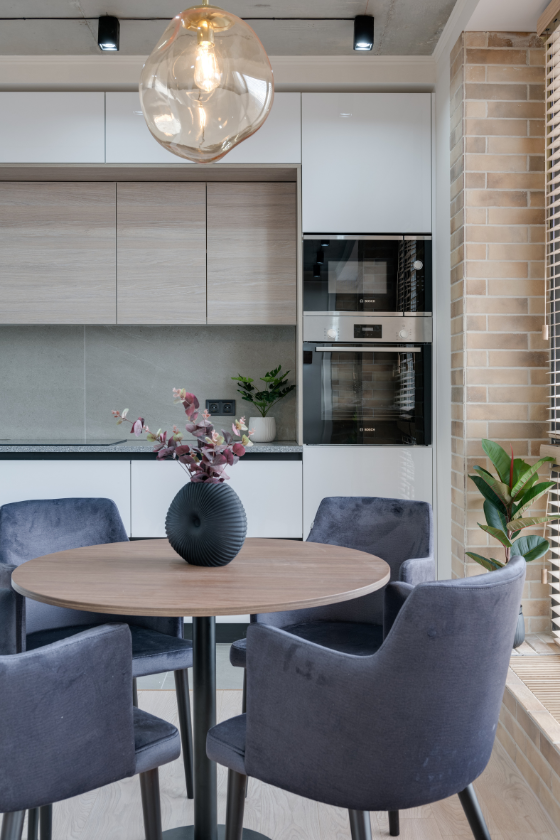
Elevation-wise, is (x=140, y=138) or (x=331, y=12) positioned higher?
(x=331, y=12)

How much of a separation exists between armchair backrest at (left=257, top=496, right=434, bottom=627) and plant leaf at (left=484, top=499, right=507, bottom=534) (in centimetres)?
51

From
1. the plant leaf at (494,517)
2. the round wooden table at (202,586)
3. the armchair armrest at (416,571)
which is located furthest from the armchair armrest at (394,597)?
the plant leaf at (494,517)

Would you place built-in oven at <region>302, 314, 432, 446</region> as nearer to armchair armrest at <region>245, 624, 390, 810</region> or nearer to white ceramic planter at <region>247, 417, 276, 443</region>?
white ceramic planter at <region>247, 417, 276, 443</region>

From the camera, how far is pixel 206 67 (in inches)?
61.8

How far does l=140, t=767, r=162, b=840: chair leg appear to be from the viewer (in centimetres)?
135

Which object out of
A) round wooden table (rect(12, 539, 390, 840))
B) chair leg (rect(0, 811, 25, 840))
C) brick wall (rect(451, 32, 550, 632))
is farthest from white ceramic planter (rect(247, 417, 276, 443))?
chair leg (rect(0, 811, 25, 840))

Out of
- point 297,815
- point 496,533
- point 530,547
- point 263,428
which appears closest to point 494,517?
point 496,533

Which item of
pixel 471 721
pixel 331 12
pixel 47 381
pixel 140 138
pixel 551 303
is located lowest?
pixel 471 721

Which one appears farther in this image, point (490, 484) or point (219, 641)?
point (219, 641)

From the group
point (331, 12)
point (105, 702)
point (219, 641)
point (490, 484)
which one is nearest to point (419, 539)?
point (490, 484)

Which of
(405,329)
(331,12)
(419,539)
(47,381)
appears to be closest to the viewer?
(419,539)

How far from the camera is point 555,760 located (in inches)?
72.2

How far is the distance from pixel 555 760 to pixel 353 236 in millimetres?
2323

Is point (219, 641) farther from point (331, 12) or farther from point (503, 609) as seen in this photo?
point (331, 12)
